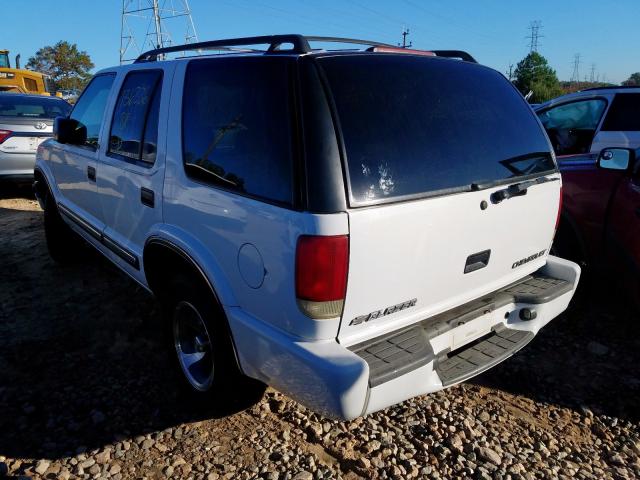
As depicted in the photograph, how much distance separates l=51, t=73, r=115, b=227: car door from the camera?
3646 millimetres

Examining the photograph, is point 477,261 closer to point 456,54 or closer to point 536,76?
point 456,54

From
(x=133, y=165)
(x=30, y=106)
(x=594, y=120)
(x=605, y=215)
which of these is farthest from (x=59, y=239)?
(x=594, y=120)

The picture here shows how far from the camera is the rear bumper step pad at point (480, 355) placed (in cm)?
229

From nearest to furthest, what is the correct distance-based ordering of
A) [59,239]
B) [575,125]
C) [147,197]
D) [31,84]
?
[147,197] → [59,239] → [575,125] → [31,84]

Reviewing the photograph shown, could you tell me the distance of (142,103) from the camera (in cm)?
300

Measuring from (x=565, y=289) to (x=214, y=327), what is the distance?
194cm

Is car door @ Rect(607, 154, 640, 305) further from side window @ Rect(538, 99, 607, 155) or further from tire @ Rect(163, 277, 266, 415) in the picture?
side window @ Rect(538, 99, 607, 155)

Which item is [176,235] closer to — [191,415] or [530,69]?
[191,415]

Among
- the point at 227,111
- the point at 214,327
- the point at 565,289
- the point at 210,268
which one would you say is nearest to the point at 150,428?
the point at 214,327

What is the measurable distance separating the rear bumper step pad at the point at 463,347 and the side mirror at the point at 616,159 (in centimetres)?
103

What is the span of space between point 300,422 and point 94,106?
2.85 m

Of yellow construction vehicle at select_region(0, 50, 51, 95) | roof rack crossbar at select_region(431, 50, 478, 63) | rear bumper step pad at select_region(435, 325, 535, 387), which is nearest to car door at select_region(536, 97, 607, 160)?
roof rack crossbar at select_region(431, 50, 478, 63)

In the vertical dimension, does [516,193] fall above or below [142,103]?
below

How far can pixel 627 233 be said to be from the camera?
3297 mm
